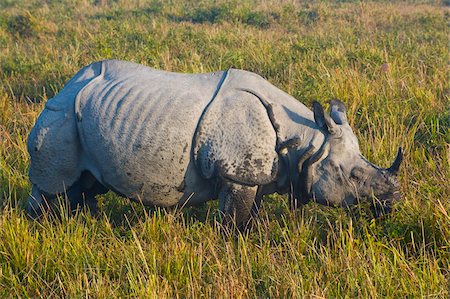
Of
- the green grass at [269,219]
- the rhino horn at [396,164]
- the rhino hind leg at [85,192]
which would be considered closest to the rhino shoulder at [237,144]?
the green grass at [269,219]

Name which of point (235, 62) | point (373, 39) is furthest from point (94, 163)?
point (373, 39)

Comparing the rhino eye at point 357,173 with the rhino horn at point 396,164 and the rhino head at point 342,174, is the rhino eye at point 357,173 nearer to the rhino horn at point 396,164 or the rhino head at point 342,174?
the rhino head at point 342,174

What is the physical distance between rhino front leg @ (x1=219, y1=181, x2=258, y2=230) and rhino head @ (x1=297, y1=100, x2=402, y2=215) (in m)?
0.34

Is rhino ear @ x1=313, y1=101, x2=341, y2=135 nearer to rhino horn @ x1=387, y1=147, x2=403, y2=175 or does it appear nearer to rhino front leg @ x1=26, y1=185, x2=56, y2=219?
rhino horn @ x1=387, y1=147, x2=403, y2=175

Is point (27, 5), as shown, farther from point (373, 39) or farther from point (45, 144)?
point (45, 144)

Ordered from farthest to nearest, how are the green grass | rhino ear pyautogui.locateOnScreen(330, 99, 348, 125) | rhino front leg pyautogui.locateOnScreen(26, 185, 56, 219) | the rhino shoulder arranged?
rhino front leg pyautogui.locateOnScreen(26, 185, 56, 219), rhino ear pyautogui.locateOnScreen(330, 99, 348, 125), the rhino shoulder, the green grass

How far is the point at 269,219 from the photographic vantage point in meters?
4.12

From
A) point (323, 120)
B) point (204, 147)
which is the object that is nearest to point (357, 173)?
point (323, 120)

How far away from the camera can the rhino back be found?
3547mm

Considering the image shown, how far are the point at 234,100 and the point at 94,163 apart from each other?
3.20 feet

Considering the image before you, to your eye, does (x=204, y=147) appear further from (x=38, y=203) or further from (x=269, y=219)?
(x=38, y=203)

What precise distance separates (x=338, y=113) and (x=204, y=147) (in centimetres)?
90

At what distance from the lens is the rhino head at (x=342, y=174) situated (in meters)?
3.57

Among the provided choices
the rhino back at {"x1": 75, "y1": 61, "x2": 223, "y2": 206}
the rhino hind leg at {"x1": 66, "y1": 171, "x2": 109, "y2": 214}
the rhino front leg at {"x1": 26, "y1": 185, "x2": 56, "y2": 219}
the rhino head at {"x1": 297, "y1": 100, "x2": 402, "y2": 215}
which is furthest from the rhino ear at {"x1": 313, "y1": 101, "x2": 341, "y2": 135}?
the rhino front leg at {"x1": 26, "y1": 185, "x2": 56, "y2": 219}
